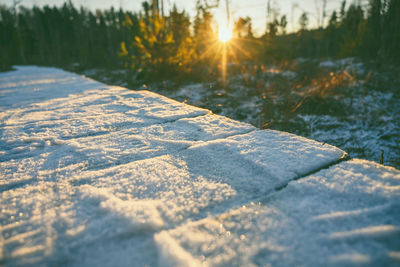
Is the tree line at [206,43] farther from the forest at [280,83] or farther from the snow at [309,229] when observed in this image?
the snow at [309,229]

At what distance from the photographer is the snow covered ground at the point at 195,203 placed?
0.55 meters

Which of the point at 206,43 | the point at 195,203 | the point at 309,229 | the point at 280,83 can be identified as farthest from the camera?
the point at 206,43

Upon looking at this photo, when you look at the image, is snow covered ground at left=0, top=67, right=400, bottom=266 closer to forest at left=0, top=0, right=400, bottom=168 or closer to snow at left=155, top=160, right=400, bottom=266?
snow at left=155, top=160, right=400, bottom=266

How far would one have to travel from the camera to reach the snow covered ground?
0.55 meters

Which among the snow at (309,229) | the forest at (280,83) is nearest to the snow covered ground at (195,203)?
the snow at (309,229)

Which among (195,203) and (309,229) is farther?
(195,203)

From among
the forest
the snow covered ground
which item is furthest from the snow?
the forest

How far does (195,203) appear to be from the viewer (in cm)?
73

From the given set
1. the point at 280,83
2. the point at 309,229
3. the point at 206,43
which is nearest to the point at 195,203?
the point at 309,229

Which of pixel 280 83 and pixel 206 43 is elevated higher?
pixel 206 43

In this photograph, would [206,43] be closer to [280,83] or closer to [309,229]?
[280,83]

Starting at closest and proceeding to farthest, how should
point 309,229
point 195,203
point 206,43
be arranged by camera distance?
A: 1. point 309,229
2. point 195,203
3. point 206,43

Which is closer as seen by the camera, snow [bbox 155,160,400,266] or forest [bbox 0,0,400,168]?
snow [bbox 155,160,400,266]

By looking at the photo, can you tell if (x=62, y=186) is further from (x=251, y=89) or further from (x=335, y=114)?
(x=251, y=89)
